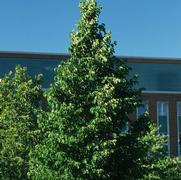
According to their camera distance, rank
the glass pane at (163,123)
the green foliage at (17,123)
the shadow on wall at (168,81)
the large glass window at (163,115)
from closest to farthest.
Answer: the green foliage at (17,123) < the glass pane at (163,123) < the large glass window at (163,115) < the shadow on wall at (168,81)

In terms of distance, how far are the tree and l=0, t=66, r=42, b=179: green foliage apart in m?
4.46

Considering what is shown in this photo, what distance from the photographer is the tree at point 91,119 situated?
19.3 meters

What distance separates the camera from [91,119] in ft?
65.3

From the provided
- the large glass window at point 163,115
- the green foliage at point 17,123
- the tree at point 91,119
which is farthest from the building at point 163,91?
the tree at point 91,119

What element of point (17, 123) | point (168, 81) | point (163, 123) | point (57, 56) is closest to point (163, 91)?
point (168, 81)

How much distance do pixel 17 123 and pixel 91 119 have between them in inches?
278

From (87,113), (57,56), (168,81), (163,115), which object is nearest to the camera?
(87,113)

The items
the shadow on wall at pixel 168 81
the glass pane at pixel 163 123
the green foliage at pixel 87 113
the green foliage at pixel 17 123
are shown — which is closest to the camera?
the green foliage at pixel 87 113

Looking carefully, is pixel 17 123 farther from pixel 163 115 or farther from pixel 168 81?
pixel 168 81

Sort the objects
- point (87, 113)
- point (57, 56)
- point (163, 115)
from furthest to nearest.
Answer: point (163, 115)
point (57, 56)
point (87, 113)

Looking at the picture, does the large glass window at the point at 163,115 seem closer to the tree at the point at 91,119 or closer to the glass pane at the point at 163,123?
the glass pane at the point at 163,123

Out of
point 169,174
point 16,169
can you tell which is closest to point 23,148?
point 16,169

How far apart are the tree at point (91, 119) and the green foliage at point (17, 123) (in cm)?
446

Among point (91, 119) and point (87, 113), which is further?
point (87, 113)
